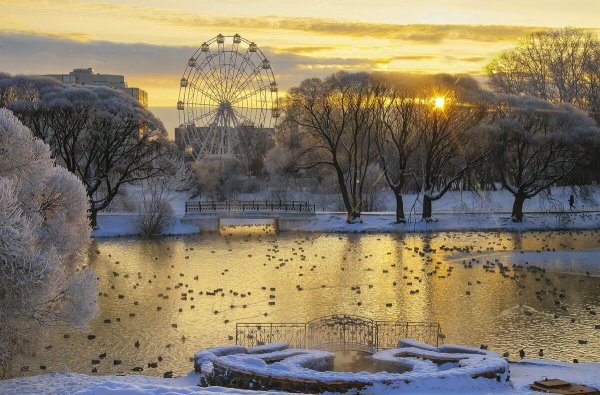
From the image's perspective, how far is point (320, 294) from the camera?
3572 centimetres

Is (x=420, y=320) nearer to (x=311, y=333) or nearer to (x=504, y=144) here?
(x=311, y=333)

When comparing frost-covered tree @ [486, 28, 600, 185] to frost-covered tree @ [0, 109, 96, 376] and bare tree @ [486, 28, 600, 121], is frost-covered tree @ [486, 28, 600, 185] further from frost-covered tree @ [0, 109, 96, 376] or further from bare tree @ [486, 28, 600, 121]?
frost-covered tree @ [0, 109, 96, 376]

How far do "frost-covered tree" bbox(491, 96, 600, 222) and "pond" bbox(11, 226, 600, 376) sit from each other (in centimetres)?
912

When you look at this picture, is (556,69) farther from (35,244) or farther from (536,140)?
(35,244)

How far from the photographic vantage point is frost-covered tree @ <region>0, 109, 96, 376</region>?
1964 cm

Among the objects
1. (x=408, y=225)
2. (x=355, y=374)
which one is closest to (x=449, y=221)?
(x=408, y=225)

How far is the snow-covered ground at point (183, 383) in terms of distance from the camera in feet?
59.4

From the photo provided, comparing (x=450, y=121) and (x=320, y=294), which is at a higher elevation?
(x=450, y=121)

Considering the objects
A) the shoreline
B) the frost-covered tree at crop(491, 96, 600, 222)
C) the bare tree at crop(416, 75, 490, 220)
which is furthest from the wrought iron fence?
the frost-covered tree at crop(491, 96, 600, 222)

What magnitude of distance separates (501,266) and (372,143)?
55.3 metres

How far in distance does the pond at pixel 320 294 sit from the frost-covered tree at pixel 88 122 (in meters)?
7.92

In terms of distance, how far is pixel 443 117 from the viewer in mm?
64875

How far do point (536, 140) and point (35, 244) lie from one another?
4959cm

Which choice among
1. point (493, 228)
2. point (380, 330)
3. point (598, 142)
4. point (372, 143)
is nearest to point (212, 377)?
point (380, 330)
